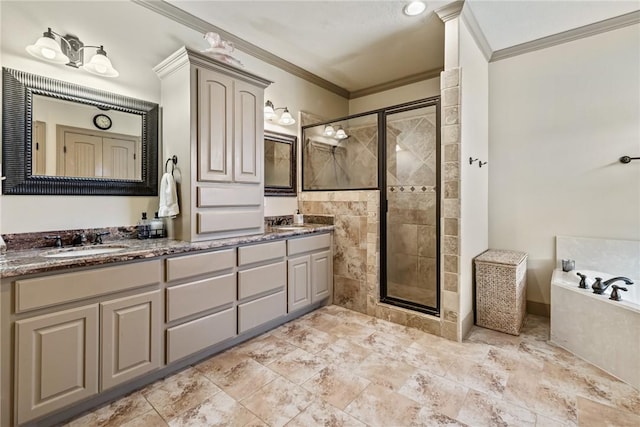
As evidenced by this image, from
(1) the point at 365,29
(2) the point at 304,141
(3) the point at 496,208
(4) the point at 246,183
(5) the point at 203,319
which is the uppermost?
(1) the point at 365,29

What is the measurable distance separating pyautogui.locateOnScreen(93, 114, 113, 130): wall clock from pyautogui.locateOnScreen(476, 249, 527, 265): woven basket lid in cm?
326

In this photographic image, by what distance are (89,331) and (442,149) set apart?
2.71m

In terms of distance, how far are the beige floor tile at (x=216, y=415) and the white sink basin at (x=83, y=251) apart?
40.6 inches

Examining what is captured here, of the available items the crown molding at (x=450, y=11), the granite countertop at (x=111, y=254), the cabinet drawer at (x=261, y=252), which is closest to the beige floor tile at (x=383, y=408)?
the cabinet drawer at (x=261, y=252)

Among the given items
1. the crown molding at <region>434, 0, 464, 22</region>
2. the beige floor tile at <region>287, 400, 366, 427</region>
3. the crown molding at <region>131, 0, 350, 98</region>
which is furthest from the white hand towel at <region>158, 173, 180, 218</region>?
the crown molding at <region>434, 0, 464, 22</region>

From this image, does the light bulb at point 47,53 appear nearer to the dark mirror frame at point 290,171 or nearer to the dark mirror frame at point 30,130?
the dark mirror frame at point 30,130

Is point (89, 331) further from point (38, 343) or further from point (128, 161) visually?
point (128, 161)

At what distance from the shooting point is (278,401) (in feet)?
5.55

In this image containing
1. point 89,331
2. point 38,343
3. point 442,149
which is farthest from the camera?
point 442,149

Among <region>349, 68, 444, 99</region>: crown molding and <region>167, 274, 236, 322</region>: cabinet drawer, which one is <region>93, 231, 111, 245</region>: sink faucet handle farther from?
<region>349, 68, 444, 99</region>: crown molding

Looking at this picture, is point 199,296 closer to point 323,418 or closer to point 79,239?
point 79,239

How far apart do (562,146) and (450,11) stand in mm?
1690

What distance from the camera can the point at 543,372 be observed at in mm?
1966

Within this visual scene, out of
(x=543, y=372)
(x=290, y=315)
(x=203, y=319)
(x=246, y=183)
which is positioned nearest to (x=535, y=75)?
(x=543, y=372)
